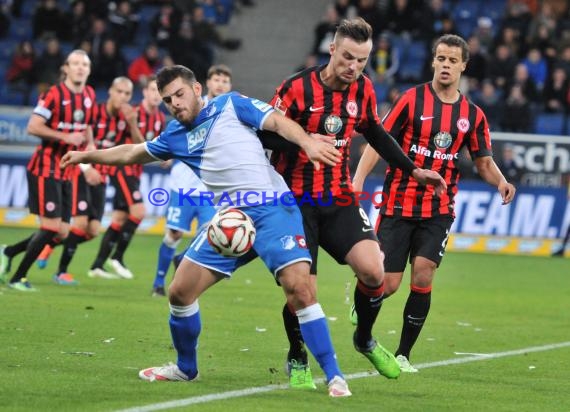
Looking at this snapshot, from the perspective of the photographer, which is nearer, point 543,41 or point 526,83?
point 526,83

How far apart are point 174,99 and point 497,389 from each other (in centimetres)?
262

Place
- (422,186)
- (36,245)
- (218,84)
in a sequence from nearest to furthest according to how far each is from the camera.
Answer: (422,186)
(218,84)
(36,245)

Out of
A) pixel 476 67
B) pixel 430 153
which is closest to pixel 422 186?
pixel 430 153

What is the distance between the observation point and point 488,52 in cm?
2427

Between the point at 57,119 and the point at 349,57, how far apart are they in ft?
19.4

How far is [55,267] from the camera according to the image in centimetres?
1549

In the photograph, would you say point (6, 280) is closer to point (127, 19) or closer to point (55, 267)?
point (55, 267)

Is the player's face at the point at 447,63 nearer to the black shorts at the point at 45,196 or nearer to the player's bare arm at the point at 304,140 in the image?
the player's bare arm at the point at 304,140

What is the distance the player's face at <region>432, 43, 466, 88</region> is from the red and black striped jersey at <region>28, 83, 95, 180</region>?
Answer: 16.5ft

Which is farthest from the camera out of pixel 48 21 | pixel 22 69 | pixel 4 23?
pixel 4 23

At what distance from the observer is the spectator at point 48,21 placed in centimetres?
2588

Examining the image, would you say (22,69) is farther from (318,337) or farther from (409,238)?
(318,337)

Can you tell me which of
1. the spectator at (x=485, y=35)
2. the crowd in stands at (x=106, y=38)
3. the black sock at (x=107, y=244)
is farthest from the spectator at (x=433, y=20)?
the black sock at (x=107, y=244)

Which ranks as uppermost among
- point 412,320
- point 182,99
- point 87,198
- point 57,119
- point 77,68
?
point 182,99
